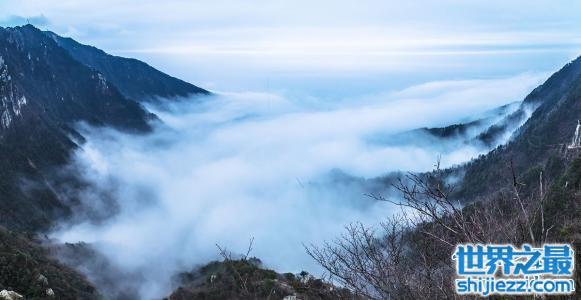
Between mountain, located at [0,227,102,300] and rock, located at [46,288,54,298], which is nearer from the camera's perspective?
mountain, located at [0,227,102,300]

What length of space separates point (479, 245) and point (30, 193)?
7251 inches

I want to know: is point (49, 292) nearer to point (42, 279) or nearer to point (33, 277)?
point (42, 279)

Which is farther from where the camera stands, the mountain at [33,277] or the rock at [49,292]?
the rock at [49,292]

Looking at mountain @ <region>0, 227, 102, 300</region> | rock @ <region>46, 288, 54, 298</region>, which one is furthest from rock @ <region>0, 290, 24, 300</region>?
rock @ <region>46, 288, 54, 298</region>

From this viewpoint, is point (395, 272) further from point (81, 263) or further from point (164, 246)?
point (164, 246)

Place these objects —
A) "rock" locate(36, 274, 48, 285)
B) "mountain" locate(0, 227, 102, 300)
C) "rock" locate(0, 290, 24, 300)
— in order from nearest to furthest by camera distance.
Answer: "rock" locate(0, 290, 24, 300) < "mountain" locate(0, 227, 102, 300) < "rock" locate(36, 274, 48, 285)

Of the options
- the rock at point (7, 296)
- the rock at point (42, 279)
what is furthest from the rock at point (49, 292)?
the rock at point (7, 296)

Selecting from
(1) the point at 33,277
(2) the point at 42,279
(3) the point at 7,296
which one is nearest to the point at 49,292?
(2) the point at 42,279

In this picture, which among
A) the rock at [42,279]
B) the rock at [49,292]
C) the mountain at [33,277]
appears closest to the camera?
the mountain at [33,277]

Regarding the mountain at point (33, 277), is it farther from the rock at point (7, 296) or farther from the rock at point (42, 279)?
the rock at point (7, 296)

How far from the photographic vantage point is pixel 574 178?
63344 millimetres

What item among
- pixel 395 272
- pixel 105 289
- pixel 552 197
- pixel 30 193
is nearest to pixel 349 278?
pixel 395 272

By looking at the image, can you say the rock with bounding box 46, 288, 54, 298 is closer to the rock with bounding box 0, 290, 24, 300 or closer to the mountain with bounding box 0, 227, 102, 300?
the mountain with bounding box 0, 227, 102, 300

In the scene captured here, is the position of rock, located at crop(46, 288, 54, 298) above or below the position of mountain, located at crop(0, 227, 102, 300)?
below
